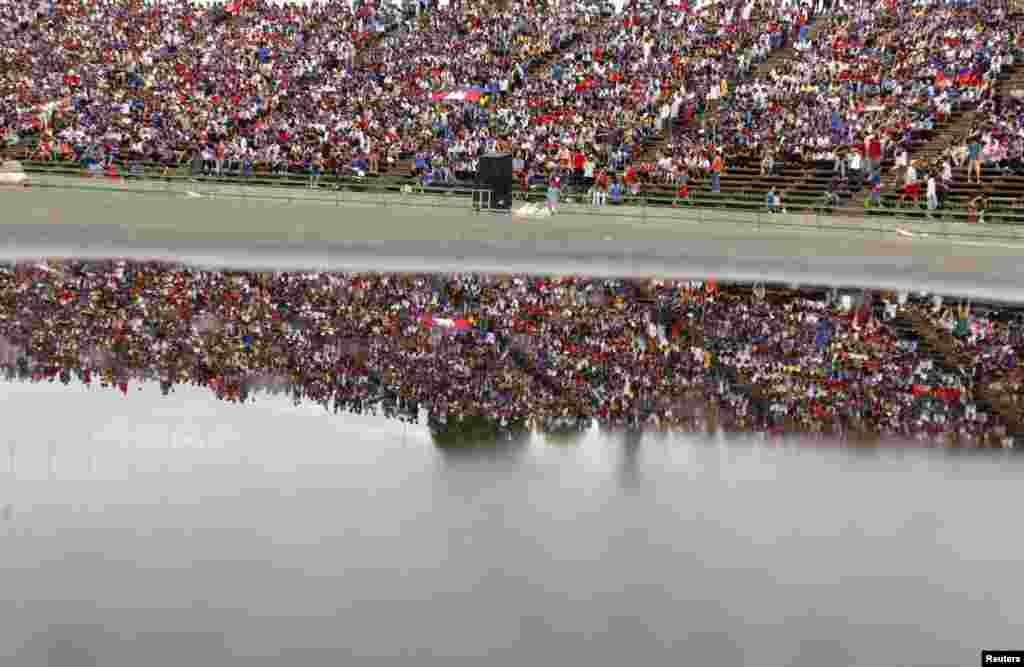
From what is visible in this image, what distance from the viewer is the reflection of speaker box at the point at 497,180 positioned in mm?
41719

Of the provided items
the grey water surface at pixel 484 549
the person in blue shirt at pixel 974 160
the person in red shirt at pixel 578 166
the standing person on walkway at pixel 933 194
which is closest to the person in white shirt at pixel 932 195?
the standing person on walkway at pixel 933 194

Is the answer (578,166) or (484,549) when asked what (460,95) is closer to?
(578,166)

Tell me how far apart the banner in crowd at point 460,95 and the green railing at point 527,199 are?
5585 millimetres

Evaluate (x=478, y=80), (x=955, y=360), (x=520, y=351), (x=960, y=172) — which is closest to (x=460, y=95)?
(x=478, y=80)

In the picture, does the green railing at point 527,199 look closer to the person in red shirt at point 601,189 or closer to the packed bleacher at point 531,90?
the person in red shirt at point 601,189

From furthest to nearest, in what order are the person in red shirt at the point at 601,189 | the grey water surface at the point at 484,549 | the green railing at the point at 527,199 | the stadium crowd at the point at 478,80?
the stadium crowd at the point at 478,80 < the person in red shirt at the point at 601,189 < the green railing at the point at 527,199 < the grey water surface at the point at 484,549

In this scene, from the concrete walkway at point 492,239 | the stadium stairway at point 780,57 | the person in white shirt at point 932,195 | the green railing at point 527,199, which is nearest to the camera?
the concrete walkway at point 492,239

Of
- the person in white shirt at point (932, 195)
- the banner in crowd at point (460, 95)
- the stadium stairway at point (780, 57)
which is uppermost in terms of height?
the stadium stairway at point (780, 57)

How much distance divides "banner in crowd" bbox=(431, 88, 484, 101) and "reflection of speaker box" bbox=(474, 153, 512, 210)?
9.66 meters

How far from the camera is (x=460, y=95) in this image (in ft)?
169

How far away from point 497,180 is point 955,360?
27295 mm

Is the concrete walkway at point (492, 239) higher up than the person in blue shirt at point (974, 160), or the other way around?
the person in blue shirt at point (974, 160)

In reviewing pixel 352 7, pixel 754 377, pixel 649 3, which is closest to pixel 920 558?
pixel 754 377

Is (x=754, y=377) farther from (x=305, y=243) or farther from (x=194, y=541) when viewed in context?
(x=305, y=243)
